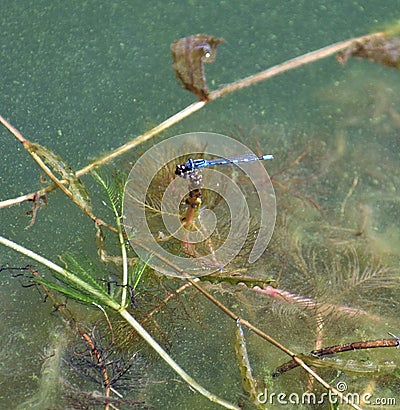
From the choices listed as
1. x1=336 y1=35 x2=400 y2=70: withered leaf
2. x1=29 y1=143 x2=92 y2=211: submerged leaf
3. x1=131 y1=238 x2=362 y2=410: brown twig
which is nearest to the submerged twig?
x1=336 y1=35 x2=400 y2=70: withered leaf

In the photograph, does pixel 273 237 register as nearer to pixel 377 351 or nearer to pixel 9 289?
pixel 377 351

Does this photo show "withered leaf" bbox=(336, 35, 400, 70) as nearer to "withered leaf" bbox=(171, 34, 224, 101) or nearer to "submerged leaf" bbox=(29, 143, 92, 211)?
"withered leaf" bbox=(171, 34, 224, 101)

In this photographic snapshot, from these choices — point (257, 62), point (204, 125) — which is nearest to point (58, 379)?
point (204, 125)

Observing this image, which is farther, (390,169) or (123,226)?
(390,169)

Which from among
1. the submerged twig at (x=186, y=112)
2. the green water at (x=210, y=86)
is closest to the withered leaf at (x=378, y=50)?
the submerged twig at (x=186, y=112)

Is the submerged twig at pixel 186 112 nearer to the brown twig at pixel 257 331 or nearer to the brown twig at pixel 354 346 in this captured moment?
the brown twig at pixel 257 331

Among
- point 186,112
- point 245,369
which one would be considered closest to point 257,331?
point 245,369

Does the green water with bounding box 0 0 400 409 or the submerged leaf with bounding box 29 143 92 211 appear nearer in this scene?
the submerged leaf with bounding box 29 143 92 211
